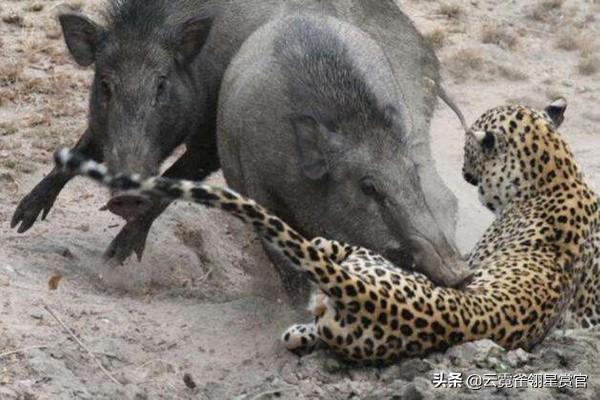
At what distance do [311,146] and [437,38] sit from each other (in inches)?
256

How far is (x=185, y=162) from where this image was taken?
31.1 feet

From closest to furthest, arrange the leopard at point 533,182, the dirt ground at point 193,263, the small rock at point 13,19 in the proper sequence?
the dirt ground at point 193,263 < the leopard at point 533,182 < the small rock at point 13,19

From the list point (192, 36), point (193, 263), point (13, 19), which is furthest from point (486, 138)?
point (13, 19)

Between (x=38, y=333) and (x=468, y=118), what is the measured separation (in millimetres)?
7137

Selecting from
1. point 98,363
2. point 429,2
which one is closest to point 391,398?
point 98,363

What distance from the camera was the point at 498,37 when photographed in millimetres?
14266

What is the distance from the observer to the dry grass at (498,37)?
556 inches

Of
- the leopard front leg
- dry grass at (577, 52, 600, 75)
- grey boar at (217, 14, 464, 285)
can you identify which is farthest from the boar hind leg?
dry grass at (577, 52, 600, 75)

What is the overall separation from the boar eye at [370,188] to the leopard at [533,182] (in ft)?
3.00

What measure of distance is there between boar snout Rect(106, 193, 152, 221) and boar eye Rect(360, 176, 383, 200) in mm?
1330

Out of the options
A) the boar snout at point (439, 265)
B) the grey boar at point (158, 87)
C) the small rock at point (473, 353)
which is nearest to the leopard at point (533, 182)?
the grey boar at point (158, 87)

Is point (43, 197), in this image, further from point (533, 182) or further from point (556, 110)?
point (556, 110)

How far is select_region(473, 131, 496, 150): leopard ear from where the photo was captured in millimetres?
8367

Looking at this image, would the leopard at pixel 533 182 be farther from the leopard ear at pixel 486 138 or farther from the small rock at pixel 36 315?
the small rock at pixel 36 315
